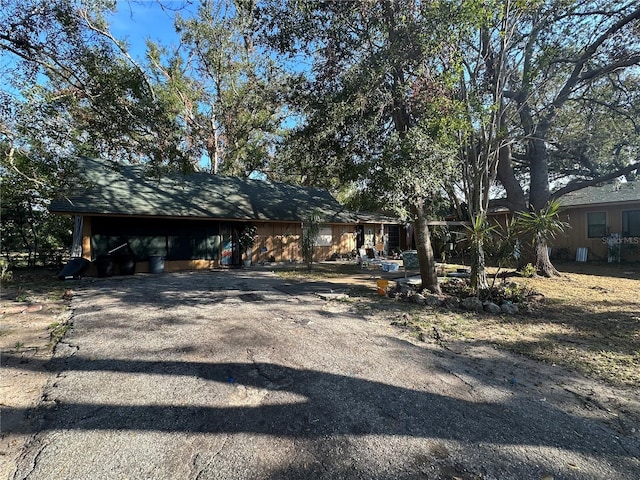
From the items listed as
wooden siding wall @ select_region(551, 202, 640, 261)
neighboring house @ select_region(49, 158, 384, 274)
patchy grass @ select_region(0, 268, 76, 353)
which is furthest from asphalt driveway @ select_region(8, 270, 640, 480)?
wooden siding wall @ select_region(551, 202, 640, 261)

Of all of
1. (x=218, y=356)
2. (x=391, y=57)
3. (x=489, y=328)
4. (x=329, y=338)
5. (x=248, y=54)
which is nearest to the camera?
(x=218, y=356)

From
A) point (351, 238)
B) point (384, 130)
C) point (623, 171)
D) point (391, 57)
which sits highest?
point (391, 57)

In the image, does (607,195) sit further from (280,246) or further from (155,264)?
(155,264)

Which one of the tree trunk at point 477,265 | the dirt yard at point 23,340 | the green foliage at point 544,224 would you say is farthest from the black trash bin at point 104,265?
the green foliage at point 544,224

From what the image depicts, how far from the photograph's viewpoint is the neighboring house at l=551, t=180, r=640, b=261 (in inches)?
576

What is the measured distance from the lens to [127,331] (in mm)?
5164

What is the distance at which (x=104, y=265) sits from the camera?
37.8 ft

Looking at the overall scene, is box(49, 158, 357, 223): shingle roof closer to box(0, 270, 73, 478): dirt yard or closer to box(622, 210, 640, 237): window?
box(0, 270, 73, 478): dirt yard

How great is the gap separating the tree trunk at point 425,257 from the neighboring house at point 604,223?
11632mm

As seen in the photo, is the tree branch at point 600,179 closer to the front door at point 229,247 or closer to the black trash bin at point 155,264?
the front door at point 229,247

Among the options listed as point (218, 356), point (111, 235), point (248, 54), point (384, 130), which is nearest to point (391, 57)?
point (384, 130)

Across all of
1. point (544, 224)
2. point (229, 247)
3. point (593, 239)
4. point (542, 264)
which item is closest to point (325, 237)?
point (229, 247)

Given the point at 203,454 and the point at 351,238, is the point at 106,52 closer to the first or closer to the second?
the point at 203,454

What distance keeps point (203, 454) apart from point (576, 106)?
1661 centimetres
